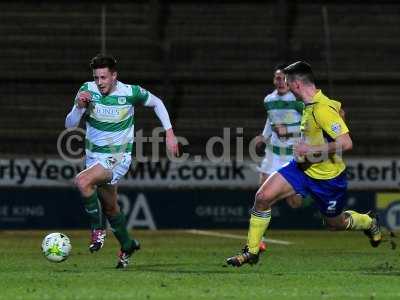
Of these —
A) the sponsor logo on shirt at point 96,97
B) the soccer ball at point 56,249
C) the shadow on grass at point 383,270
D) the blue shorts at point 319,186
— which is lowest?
the shadow on grass at point 383,270

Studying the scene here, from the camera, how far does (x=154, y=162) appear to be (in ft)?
65.0

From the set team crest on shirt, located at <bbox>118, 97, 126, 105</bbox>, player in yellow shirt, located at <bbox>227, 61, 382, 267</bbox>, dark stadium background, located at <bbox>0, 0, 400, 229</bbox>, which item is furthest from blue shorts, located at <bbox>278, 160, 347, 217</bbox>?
dark stadium background, located at <bbox>0, 0, 400, 229</bbox>

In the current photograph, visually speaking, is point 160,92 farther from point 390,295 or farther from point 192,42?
point 390,295

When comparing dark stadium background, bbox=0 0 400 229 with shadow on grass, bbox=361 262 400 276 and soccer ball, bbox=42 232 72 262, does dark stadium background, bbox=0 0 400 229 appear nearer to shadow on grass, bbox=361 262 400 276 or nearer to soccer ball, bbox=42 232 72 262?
shadow on grass, bbox=361 262 400 276

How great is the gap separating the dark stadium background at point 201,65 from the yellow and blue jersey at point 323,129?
28.8ft

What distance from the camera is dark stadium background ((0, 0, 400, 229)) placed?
2131 centimetres

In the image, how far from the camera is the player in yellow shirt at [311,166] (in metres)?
10.3

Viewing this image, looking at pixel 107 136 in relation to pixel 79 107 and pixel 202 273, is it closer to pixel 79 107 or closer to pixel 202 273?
pixel 79 107

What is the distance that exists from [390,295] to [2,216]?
11229 mm

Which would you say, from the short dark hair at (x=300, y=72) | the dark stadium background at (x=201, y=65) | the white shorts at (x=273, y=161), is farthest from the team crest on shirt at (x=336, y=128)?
the dark stadium background at (x=201, y=65)

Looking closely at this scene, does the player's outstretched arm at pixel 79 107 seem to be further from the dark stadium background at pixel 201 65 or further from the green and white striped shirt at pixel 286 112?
the dark stadium background at pixel 201 65

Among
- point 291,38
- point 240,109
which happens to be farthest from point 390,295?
point 291,38

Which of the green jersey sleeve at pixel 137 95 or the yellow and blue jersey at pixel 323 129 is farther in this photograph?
the green jersey sleeve at pixel 137 95

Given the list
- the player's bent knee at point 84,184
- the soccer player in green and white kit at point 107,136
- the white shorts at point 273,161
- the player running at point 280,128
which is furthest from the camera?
the white shorts at point 273,161
